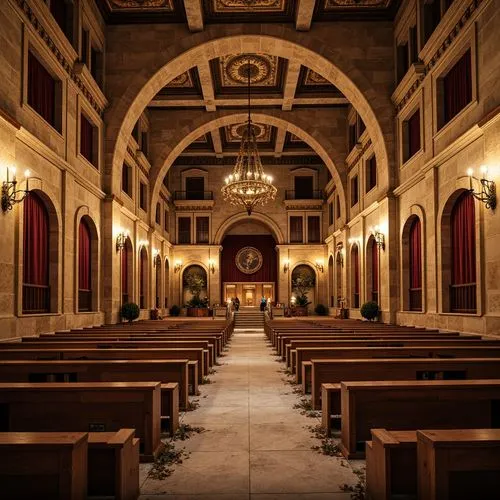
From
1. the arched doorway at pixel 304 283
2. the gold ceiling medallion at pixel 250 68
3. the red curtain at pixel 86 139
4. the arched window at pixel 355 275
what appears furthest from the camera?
the arched doorway at pixel 304 283

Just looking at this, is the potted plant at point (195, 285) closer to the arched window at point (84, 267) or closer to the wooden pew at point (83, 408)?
the arched window at point (84, 267)

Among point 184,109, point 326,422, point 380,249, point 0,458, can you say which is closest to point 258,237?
point 184,109

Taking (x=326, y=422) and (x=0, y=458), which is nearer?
(x=0, y=458)

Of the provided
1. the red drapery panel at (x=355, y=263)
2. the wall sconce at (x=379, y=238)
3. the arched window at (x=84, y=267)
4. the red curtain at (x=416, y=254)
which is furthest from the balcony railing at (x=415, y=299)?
the arched window at (x=84, y=267)

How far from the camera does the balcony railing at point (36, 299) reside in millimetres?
11447

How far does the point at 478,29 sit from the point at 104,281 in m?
12.0

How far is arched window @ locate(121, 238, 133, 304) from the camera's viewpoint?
20.1 metres

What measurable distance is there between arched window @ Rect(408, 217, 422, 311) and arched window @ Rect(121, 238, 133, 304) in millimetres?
10174

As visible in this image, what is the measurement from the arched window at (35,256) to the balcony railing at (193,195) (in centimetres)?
1988

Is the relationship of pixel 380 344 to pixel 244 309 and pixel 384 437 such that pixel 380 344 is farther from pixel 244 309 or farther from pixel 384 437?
pixel 244 309

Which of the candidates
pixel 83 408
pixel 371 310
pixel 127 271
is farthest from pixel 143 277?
pixel 83 408

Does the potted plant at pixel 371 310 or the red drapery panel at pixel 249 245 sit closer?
the potted plant at pixel 371 310

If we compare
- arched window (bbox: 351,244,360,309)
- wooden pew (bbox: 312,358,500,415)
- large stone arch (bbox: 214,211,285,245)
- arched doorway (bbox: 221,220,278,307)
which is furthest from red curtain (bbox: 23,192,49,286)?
arched doorway (bbox: 221,220,278,307)

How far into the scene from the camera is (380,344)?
793 centimetres
